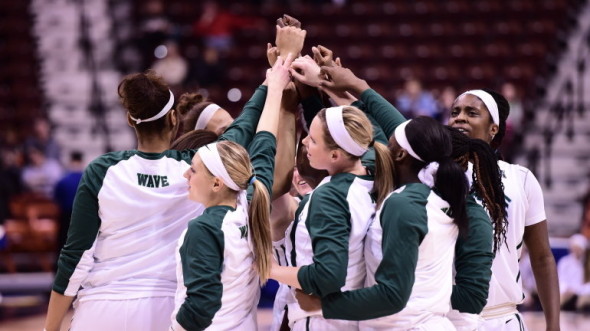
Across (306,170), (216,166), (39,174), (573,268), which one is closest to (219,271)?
(216,166)

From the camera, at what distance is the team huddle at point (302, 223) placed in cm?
327

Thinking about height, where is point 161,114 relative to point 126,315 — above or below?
above

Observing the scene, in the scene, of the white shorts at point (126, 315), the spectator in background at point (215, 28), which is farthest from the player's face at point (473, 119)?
the spectator in background at point (215, 28)

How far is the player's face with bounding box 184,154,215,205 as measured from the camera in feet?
11.4

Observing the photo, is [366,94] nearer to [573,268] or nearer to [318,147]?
[318,147]

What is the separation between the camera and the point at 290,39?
4188 millimetres

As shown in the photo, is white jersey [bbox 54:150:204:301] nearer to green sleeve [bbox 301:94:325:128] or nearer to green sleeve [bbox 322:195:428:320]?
green sleeve [bbox 301:94:325:128]

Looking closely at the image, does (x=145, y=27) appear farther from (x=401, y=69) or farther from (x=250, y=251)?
(x=250, y=251)

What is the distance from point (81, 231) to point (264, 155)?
809mm

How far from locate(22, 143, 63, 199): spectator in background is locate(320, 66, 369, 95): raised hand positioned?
28.3ft

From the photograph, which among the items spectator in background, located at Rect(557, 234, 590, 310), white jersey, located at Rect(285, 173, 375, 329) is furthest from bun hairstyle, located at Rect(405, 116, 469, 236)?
spectator in background, located at Rect(557, 234, 590, 310)

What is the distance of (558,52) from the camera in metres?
14.0

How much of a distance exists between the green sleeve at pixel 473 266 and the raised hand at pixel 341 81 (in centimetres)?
86

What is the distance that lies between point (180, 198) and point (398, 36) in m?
11.0
